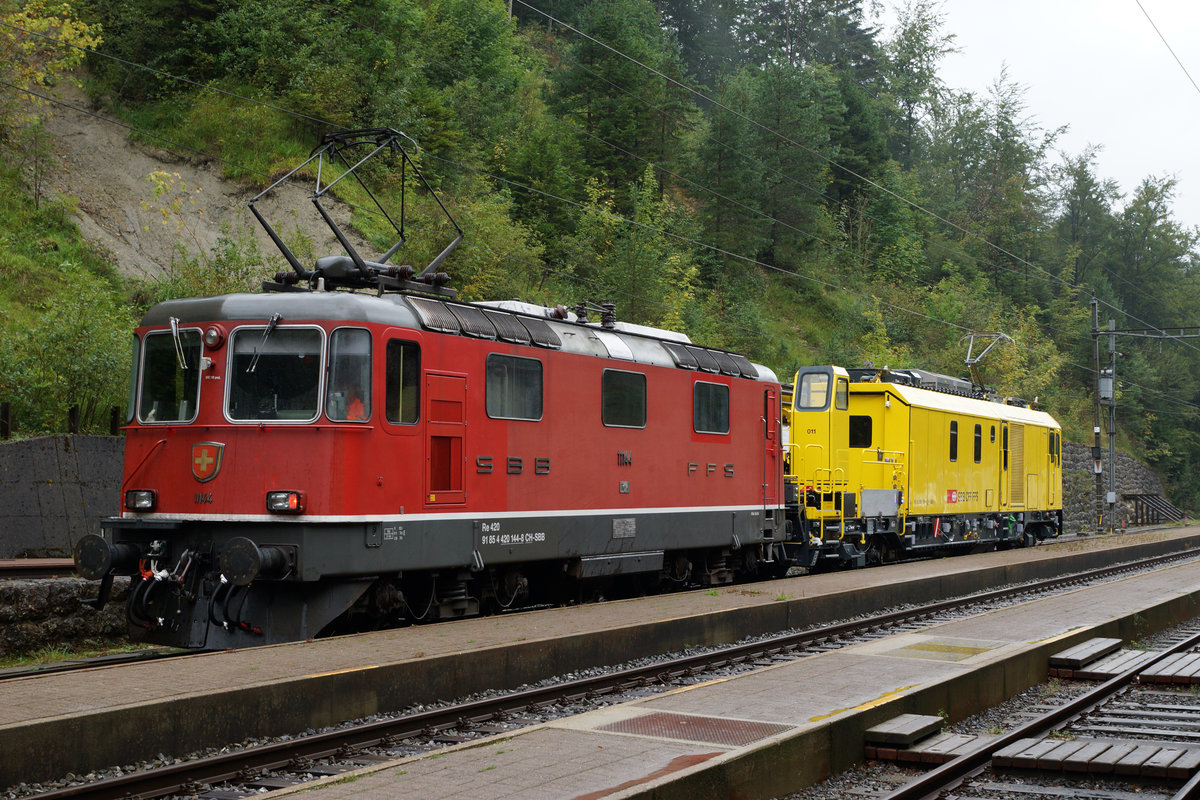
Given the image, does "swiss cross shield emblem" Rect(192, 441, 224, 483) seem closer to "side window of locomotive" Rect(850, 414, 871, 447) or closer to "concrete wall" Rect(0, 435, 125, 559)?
"concrete wall" Rect(0, 435, 125, 559)

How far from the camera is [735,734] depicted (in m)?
7.64

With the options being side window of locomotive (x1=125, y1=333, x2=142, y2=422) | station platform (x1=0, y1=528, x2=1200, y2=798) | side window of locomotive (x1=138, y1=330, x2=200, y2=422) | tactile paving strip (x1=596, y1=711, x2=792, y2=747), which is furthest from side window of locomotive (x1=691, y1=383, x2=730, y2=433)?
tactile paving strip (x1=596, y1=711, x2=792, y2=747)

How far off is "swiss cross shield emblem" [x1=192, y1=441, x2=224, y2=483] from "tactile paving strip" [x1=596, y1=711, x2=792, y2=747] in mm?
5556

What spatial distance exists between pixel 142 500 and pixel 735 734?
23.3 ft

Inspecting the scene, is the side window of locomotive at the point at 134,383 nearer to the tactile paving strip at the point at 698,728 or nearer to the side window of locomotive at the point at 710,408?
the tactile paving strip at the point at 698,728

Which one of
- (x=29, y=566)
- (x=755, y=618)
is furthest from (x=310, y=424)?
(x=755, y=618)

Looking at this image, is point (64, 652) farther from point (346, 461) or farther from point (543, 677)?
point (543, 677)

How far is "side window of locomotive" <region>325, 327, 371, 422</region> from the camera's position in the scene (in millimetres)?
11562

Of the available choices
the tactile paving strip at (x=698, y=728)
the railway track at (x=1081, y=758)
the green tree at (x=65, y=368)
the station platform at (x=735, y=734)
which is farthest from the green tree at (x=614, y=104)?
the tactile paving strip at (x=698, y=728)

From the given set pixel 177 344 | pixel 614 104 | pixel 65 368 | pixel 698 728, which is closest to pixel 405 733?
pixel 698 728

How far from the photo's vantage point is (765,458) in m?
19.8

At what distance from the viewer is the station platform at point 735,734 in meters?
6.30

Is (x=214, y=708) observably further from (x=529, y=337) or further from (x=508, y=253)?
(x=508, y=253)

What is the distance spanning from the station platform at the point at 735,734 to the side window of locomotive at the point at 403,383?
4525 mm
